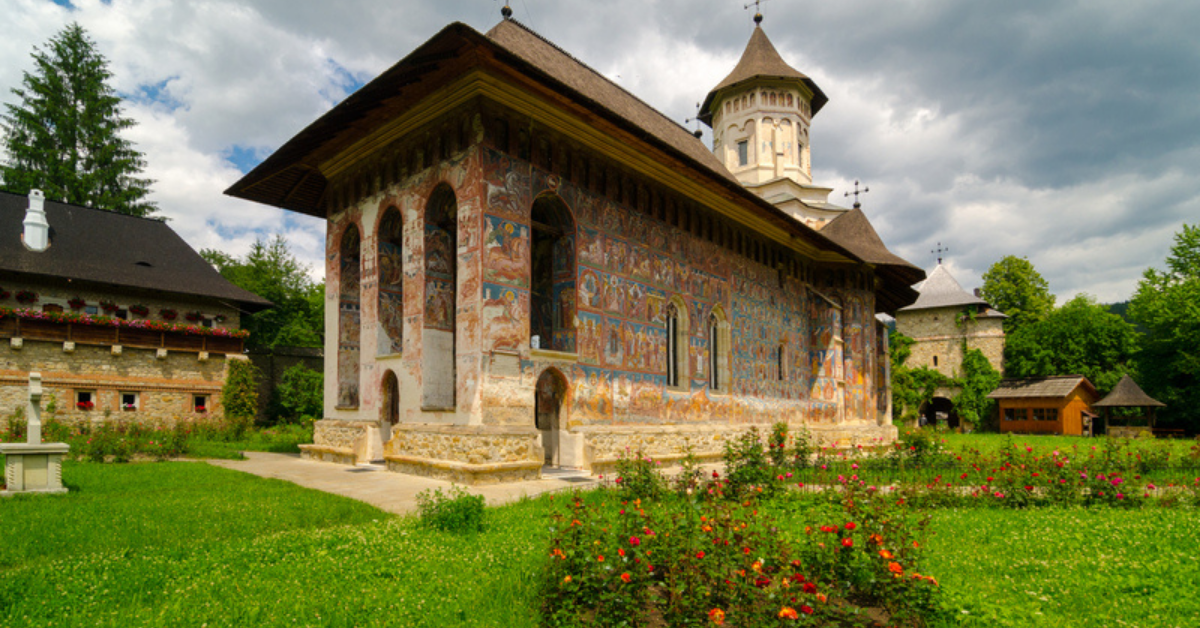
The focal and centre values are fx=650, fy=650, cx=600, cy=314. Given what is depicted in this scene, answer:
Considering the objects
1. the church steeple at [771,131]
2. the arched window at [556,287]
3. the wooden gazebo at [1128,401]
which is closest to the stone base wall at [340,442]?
the arched window at [556,287]

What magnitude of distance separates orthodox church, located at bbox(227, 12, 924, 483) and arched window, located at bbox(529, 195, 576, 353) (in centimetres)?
4

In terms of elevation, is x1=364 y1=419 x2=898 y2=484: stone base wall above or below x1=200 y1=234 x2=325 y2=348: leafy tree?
below

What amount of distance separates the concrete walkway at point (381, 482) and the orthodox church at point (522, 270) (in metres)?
0.38

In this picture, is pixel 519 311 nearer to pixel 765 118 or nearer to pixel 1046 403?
pixel 765 118

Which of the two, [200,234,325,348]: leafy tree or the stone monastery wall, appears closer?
the stone monastery wall

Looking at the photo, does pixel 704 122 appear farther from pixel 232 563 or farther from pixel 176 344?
pixel 232 563

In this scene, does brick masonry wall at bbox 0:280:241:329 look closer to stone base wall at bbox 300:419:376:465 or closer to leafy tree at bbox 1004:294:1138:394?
stone base wall at bbox 300:419:376:465

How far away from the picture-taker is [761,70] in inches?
1099

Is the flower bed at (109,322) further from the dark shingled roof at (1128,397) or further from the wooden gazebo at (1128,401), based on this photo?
the dark shingled roof at (1128,397)

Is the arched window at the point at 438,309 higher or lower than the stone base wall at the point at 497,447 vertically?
higher

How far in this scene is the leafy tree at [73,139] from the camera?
2592 centimetres

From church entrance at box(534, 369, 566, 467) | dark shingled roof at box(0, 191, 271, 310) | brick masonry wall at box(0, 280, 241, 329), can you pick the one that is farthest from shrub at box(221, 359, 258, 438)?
church entrance at box(534, 369, 566, 467)

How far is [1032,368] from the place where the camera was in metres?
34.4

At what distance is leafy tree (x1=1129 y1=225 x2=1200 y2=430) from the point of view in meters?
29.3
